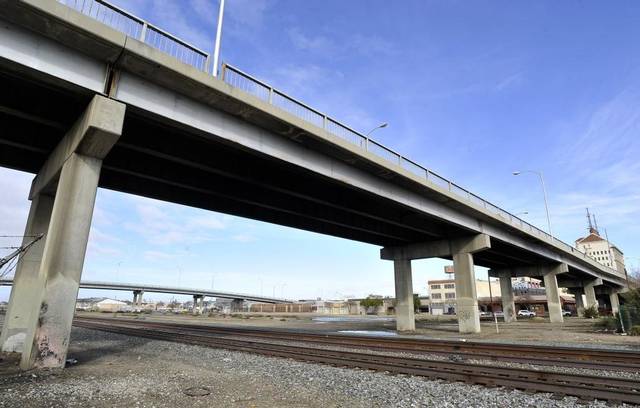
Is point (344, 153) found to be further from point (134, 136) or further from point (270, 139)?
point (134, 136)

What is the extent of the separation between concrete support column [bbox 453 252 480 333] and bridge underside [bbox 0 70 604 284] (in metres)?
5.62

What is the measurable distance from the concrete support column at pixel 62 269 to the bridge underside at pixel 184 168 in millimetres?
3181

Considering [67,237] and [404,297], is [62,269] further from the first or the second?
[404,297]

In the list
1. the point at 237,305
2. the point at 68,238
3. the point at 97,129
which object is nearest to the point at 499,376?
the point at 68,238

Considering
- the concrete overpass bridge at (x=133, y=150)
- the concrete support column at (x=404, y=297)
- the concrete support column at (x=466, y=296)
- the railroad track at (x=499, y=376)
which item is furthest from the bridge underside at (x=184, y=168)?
the railroad track at (x=499, y=376)

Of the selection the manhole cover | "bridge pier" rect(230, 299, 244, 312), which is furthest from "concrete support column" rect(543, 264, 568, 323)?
"bridge pier" rect(230, 299, 244, 312)

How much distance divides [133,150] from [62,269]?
7.32 m

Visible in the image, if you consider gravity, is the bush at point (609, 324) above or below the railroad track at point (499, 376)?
above

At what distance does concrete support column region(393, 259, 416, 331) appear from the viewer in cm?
3459

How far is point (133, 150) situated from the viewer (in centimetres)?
1703

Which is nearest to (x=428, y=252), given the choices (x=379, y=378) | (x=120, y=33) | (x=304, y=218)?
(x=304, y=218)

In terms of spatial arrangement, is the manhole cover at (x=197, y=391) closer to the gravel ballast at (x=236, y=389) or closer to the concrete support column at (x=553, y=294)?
the gravel ballast at (x=236, y=389)

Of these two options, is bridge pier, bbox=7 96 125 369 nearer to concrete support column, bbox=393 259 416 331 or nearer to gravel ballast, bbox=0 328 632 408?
gravel ballast, bbox=0 328 632 408

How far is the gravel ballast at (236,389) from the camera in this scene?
7.89 metres
